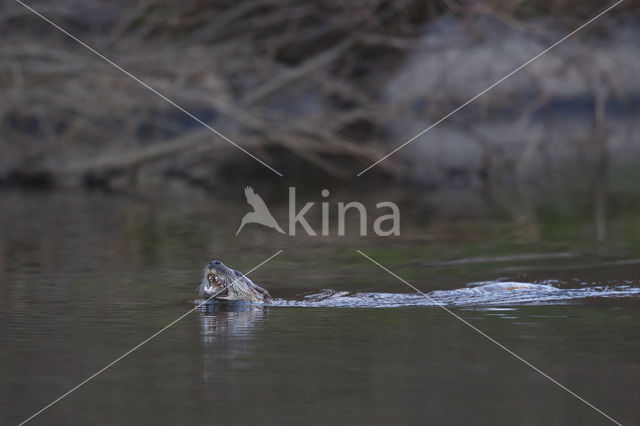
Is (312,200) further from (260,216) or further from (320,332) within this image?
(320,332)

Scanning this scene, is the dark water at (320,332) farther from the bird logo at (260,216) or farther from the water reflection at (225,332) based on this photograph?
the bird logo at (260,216)

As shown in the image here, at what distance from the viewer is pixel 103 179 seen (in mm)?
19438

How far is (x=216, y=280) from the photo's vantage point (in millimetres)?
8227

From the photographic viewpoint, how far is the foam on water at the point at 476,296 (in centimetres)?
809

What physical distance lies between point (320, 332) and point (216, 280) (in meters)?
1.50

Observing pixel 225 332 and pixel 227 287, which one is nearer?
pixel 225 332

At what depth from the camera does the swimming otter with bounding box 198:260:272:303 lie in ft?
26.9

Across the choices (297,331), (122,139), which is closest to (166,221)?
(122,139)

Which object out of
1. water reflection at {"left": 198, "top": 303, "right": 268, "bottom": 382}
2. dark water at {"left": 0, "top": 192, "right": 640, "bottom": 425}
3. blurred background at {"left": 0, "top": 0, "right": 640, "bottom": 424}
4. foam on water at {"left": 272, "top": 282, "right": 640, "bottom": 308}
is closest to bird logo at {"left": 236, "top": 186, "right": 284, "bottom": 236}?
blurred background at {"left": 0, "top": 0, "right": 640, "bottom": 424}

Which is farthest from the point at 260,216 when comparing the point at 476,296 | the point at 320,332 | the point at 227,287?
the point at 320,332

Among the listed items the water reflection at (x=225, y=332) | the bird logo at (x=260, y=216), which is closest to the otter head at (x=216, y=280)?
the water reflection at (x=225, y=332)

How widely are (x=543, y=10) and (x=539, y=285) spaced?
36.0ft

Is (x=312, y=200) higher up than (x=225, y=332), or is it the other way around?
(x=312, y=200)

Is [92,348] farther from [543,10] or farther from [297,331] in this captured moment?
[543,10]
